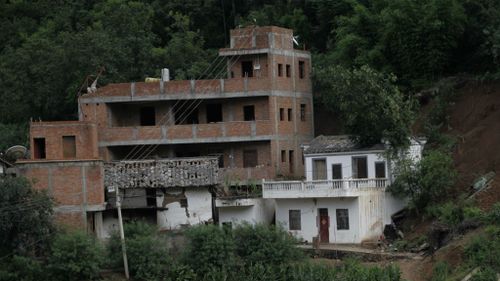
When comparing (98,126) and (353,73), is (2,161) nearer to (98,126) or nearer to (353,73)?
(98,126)

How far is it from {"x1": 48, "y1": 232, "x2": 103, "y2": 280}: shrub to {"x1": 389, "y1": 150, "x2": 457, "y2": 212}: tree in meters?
14.2

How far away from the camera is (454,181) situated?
168ft

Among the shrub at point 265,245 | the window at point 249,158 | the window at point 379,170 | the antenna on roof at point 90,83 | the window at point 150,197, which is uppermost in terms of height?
the antenna on roof at point 90,83

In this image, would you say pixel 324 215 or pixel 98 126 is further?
pixel 98 126

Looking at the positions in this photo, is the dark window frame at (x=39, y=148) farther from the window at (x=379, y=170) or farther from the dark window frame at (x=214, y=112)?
the window at (x=379, y=170)

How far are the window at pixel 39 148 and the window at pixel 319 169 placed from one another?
43.1 ft

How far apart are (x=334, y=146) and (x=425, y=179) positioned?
5.96 meters

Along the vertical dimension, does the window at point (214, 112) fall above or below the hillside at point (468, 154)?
above

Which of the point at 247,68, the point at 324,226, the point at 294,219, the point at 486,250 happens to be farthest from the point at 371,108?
the point at 486,250

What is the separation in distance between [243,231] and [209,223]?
13.6 feet

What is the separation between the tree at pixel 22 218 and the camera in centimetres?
4894

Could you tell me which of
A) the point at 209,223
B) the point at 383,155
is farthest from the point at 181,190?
the point at 383,155

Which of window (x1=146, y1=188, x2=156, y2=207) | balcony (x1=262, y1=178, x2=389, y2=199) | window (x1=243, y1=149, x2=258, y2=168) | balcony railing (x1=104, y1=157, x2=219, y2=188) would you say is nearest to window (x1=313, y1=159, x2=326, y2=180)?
balcony (x1=262, y1=178, x2=389, y2=199)

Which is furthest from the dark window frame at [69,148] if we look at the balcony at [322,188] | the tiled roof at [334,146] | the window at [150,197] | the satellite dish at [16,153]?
the tiled roof at [334,146]
